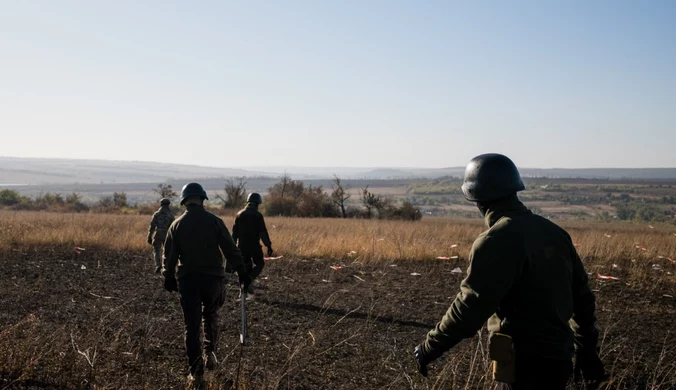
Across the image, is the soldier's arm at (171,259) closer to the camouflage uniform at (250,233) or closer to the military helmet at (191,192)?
the military helmet at (191,192)

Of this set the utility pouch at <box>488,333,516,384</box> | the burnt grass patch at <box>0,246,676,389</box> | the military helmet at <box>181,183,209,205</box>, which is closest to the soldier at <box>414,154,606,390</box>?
the utility pouch at <box>488,333,516,384</box>

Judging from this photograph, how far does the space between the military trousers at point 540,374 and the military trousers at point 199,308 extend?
361 cm

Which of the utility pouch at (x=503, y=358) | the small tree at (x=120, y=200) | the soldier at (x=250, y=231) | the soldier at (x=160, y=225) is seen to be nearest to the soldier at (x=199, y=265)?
the utility pouch at (x=503, y=358)

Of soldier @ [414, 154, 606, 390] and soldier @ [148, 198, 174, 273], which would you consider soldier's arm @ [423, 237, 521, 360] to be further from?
soldier @ [148, 198, 174, 273]

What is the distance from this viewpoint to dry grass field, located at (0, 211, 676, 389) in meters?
5.74

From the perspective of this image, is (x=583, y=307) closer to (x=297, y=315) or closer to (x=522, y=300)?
(x=522, y=300)

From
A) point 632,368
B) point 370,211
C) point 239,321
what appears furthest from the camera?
point 370,211

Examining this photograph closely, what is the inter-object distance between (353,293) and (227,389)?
6.04 m

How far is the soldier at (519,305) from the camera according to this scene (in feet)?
9.82

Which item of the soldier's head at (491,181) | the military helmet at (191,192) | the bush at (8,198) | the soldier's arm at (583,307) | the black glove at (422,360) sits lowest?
the bush at (8,198)

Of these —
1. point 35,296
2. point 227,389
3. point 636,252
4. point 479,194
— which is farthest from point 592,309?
point 636,252

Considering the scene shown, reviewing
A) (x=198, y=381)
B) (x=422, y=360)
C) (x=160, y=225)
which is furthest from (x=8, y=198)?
(x=422, y=360)

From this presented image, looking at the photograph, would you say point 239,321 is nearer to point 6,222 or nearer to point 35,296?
point 35,296

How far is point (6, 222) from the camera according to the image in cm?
2166
